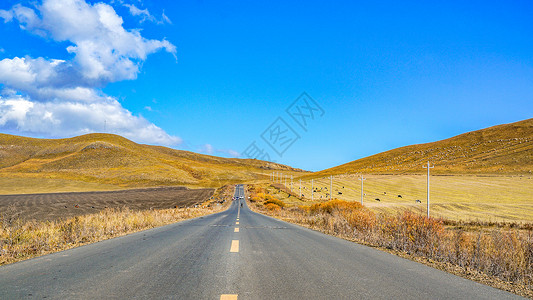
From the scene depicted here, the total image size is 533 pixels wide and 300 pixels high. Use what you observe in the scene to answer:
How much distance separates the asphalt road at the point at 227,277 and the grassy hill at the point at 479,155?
297 ft

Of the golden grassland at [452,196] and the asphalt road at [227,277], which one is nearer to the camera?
the asphalt road at [227,277]

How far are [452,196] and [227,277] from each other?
195 feet

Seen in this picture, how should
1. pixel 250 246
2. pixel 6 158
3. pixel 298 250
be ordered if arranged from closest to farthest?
1. pixel 298 250
2. pixel 250 246
3. pixel 6 158

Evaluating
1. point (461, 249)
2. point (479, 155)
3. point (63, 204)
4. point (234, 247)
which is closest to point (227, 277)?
point (234, 247)

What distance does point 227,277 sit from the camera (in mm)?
5797

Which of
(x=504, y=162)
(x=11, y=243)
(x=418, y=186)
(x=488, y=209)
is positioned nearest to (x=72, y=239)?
(x=11, y=243)

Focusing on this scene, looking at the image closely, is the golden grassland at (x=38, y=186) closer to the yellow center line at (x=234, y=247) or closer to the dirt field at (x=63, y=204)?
the dirt field at (x=63, y=204)

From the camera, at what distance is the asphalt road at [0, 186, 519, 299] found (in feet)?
15.9

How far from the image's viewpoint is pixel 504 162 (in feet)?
294

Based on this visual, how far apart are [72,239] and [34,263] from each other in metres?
4.41

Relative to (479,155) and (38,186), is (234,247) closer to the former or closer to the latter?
(38,186)

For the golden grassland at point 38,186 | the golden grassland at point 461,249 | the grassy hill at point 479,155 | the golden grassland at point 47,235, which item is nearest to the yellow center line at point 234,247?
the golden grassland at point 461,249

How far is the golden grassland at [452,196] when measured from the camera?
39.6 meters

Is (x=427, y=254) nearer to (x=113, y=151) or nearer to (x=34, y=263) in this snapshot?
(x=34, y=263)
